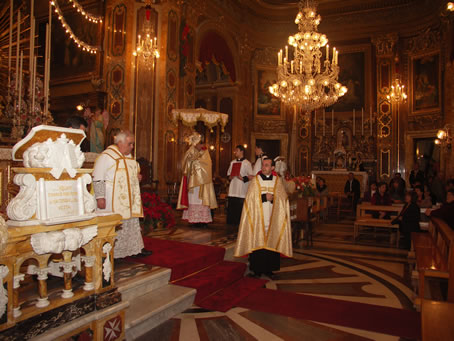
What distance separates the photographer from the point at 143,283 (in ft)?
13.7

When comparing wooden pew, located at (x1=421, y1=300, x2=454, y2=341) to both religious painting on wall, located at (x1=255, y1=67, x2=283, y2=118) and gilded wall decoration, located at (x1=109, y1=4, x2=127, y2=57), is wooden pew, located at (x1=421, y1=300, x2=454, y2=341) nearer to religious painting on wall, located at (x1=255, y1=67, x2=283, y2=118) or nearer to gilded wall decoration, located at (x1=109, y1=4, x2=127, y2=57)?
gilded wall decoration, located at (x1=109, y1=4, x2=127, y2=57)

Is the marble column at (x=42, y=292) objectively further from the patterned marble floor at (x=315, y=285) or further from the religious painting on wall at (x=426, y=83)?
the religious painting on wall at (x=426, y=83)

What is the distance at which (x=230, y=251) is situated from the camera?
6191mm

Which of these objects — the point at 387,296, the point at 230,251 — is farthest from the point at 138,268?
the point at 387,296

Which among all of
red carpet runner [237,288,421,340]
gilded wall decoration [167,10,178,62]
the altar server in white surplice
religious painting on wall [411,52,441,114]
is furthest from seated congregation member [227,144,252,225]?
religious painting on wall [411,52,441,114]

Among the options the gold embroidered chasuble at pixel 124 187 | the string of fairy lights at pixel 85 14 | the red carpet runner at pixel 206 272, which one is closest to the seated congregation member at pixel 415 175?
the red carpet runner at pixel 206 272

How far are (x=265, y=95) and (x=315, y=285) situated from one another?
15620 millimetres

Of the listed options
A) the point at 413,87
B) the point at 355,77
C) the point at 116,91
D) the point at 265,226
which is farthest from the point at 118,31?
the point at 413,87

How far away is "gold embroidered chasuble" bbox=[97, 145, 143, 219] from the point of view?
4523 millimetres

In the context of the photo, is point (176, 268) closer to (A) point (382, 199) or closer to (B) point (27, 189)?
(B) point (27, 189)

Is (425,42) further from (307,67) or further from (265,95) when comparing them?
(307,67)

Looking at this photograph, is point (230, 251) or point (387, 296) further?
point (230, 251)

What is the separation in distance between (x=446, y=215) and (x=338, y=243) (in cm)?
302

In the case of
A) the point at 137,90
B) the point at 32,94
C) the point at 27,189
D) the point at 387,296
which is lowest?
the point at 387,296
